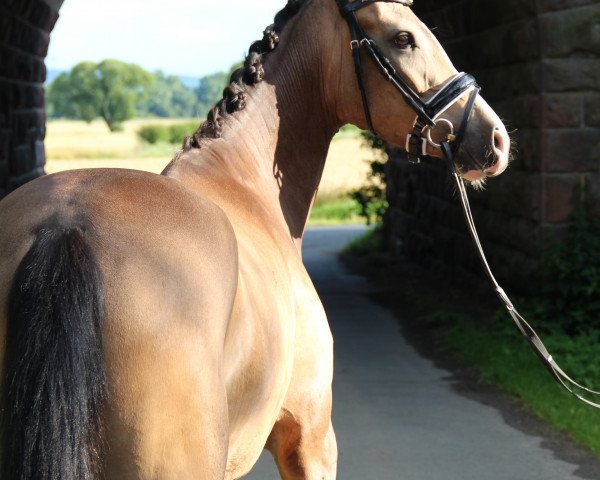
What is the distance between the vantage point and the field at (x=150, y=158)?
28.1 meters

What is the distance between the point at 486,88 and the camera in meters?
9.41

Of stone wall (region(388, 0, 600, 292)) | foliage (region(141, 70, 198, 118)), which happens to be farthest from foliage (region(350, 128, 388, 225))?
foliage (region(141, 70, 198, 118))

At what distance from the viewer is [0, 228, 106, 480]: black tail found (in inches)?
82.2

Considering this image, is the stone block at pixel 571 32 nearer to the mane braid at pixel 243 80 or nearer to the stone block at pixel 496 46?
the stone block at pixel 496 46

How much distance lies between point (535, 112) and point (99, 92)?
121 meters

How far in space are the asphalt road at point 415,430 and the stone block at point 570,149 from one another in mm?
1977

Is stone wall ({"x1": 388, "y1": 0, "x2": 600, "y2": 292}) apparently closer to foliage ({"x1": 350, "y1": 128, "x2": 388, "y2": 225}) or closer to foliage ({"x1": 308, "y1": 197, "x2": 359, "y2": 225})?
foliage ({"x1": 350, "y1": 128, "x2": 388, "y2": 225})

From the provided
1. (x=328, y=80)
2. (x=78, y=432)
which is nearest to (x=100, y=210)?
(x=78, y=432)

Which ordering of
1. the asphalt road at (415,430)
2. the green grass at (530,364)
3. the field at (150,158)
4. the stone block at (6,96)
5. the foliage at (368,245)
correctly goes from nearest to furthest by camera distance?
1. the asphalt road at (415,430)
2. the green grass at (530,364)
3. the stone block at (6,96)
4. the foliage at (368,245)
5. the field at (150,158)

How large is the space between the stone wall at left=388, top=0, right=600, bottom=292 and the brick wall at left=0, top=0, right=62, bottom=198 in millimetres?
3530

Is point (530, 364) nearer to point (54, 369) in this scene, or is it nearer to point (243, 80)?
point (243, 80)

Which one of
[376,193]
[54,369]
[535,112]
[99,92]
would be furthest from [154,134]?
[54,369]

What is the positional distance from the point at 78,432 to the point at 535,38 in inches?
268

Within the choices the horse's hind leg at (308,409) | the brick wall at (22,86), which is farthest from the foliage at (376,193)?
the horse's hind leg at (308,409)
